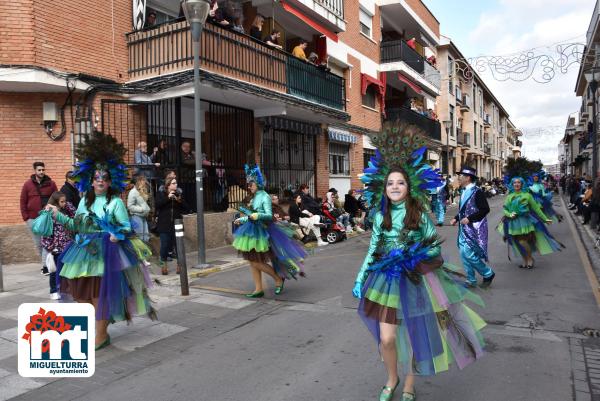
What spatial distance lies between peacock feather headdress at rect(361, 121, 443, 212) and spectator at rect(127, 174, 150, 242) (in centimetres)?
601

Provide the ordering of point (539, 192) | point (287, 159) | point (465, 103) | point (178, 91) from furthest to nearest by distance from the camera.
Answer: point (465, 103) < point (287, 159) < point (539, 192) < point (178, 91)

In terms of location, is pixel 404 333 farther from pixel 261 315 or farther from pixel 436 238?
pixel 261 315

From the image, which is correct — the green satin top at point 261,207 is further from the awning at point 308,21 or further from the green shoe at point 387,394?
the awning at point 308,21

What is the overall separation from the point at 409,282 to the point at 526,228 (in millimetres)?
6274

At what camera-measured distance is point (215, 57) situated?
39.4 ft

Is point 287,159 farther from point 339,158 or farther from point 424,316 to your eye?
point 424,316

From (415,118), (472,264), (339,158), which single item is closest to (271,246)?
(472,264)

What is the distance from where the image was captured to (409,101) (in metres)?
27.7

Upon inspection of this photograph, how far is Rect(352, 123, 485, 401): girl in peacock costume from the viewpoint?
3.40m

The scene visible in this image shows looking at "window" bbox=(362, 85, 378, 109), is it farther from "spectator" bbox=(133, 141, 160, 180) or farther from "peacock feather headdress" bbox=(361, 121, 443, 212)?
"peacock feather headdress" bbox=(361, 121, 443, 212)

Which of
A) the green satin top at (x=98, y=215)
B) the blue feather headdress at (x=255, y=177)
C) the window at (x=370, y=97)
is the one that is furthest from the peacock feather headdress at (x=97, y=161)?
the window at (x=370, y=97)

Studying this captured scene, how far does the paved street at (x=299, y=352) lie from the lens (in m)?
3.86

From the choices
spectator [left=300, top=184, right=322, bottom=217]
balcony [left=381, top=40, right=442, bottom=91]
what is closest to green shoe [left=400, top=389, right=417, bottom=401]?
spectator [left=300, top=184, right=322, bottom=217]

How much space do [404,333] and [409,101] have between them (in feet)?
84.7
